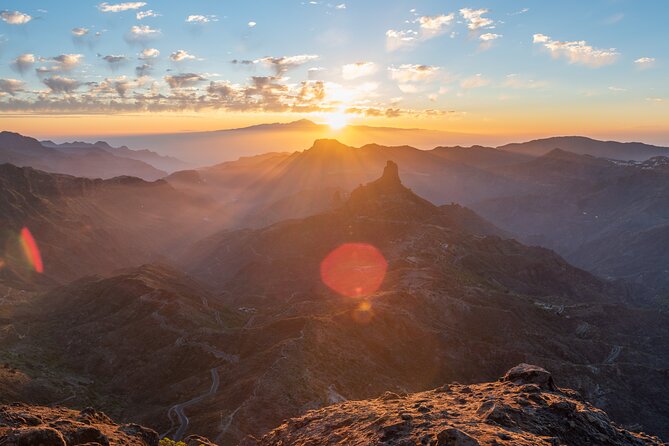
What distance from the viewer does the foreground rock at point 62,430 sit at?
31750mm

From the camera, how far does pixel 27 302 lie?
537ft

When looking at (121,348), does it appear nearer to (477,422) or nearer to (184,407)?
(184,407)

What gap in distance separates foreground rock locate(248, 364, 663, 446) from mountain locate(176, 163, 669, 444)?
1030 inches

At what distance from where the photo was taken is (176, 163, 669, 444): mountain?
81000 millimetres

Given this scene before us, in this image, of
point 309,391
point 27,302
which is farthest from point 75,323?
point 309,391

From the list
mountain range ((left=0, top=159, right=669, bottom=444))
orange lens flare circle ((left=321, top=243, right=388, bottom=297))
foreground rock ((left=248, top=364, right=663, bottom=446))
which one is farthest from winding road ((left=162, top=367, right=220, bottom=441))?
orange lens flare circle ((left=321, top=243, right=388, bottom=297))

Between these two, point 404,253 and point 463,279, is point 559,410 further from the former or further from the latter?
point 404,253

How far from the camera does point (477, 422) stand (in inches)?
1387

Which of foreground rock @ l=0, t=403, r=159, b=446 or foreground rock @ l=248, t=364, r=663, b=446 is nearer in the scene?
foreground rock @ l=0, t=403, r=159, b=446

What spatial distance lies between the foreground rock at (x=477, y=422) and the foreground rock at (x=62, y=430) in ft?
43.1

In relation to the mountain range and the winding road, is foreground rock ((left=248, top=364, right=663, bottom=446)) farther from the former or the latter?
the winding road

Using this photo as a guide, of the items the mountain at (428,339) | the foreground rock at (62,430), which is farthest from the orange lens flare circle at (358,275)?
the foreground rock at (62,430)

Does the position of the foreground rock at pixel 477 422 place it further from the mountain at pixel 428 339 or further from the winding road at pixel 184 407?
the winding road at pixel 184 407

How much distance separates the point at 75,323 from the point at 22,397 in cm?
5387
